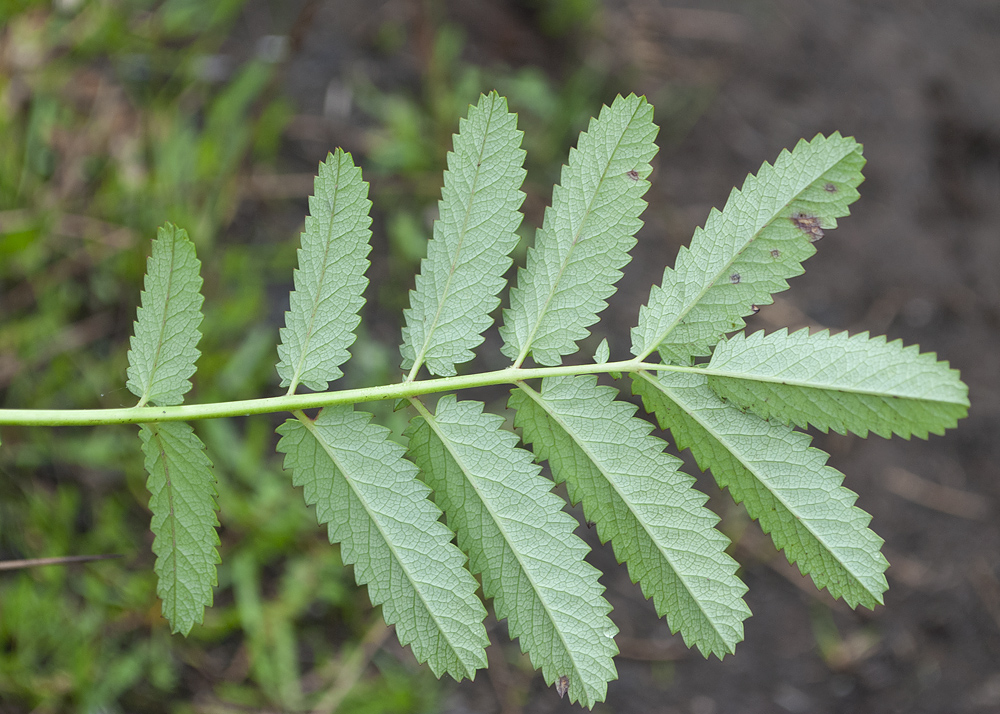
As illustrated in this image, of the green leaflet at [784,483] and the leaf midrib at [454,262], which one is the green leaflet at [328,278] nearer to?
the leaf midrib at [454,262]

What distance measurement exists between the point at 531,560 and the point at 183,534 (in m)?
0.60

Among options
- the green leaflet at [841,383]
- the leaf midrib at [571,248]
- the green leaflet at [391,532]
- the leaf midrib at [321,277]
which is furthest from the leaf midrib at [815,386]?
the leaf midrib at [321,277]

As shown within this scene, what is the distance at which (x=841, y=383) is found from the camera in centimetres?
119

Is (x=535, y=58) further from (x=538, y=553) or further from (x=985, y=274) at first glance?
(x=538, y=553)

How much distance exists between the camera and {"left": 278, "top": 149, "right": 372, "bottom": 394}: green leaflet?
48.5 inches

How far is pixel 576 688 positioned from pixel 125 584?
6.05 ft


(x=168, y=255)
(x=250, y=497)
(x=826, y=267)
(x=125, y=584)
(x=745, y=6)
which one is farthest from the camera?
(x=745, y=6)

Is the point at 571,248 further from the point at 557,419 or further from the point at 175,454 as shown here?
the point at 175,454

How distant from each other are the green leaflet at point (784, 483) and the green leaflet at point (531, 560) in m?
0.25

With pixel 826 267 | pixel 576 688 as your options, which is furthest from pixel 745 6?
pixel 576 688

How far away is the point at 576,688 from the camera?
1.23m

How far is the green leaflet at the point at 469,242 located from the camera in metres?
1.26

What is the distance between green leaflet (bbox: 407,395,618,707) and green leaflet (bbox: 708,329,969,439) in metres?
0.36

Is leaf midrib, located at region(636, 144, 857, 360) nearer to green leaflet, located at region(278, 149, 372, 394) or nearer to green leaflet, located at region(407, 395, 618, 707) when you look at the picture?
green leaflet, located at region(407, 395, 618, 707)
